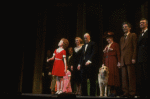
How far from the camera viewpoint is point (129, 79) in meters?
4.07

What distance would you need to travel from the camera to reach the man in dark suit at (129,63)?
404 centimetres

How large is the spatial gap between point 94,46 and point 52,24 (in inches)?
117

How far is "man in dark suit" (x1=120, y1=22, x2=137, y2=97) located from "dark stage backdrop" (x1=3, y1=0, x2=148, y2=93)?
188 cm

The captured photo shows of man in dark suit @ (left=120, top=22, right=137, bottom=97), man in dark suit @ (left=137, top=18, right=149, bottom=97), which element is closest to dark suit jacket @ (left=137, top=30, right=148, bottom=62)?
man in dark suit @ (left=137, top=18, right=149, bottom=97)

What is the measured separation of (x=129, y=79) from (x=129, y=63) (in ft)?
1.13

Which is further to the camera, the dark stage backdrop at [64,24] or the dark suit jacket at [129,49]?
the dark stage backdrop at [64,24]

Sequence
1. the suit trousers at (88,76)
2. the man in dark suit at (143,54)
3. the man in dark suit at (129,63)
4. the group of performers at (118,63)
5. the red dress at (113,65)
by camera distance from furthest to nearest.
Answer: the red dress at (113,65), the suit trousers at (88,76), the man in dark suit at (129,63), the group of performers at (118,63), the man in dark suit at (143,54)

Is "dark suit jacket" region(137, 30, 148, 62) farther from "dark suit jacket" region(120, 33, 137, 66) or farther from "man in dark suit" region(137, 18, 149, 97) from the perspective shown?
"dark suit jacket" region(120, 33, 137, 66)

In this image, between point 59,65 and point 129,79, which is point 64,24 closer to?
point 59,65

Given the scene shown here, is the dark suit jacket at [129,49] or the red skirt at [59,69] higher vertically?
the dark suit jacket at [129,49]

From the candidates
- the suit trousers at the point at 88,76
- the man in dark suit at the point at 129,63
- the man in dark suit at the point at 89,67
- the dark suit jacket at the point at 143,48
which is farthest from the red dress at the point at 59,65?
the dark suit jacket at the point at 143,48

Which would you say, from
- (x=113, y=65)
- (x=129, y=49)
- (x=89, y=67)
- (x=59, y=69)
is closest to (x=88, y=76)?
(x=89, y=67)

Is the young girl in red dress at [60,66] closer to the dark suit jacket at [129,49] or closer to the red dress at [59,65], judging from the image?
the red dress at [59,65]

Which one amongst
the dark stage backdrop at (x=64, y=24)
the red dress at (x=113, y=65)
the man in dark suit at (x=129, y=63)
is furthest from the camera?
the dark stage backdrop at (x=64, y=24)
